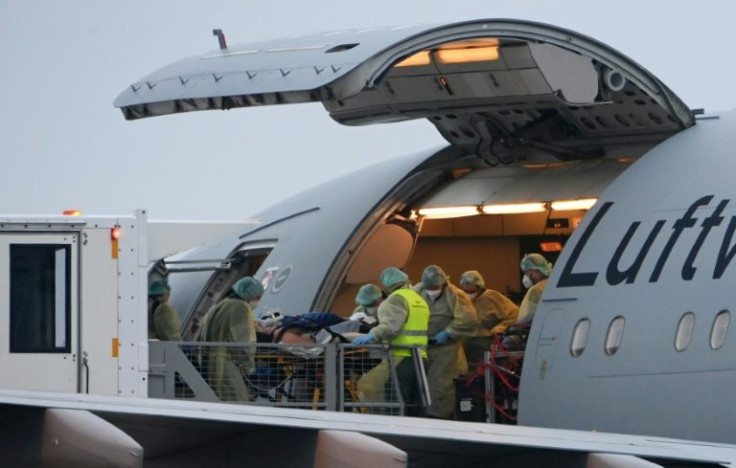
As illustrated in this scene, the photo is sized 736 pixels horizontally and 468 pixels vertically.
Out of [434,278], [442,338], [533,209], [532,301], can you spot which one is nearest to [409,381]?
[442,338]

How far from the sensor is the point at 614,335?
16.0 metres

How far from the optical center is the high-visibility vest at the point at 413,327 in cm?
1825

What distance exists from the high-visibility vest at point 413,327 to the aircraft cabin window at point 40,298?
157 inches

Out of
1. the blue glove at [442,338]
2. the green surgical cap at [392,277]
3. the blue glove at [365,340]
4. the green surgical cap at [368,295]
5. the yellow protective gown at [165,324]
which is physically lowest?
the blue glove at [365,340]

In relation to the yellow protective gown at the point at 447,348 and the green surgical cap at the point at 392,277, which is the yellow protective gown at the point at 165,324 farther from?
the yellow protective gown at the point at 447,348

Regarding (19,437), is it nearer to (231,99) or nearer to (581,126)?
(231,99)

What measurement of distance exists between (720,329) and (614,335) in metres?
1.36

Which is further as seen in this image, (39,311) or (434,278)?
(434,278)

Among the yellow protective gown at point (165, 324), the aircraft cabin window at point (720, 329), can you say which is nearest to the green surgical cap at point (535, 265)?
the yellow protective gown at point (165, 324)

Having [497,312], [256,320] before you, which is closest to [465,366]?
[497,312]

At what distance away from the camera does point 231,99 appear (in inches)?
665

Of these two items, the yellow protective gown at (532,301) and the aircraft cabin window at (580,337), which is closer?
the aircraft cabin window at (580,337)

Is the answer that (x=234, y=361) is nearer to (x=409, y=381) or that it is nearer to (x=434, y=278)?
(x=409, y=381)

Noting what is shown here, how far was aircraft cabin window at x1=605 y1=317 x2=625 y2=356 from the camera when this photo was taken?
52.3 ft
